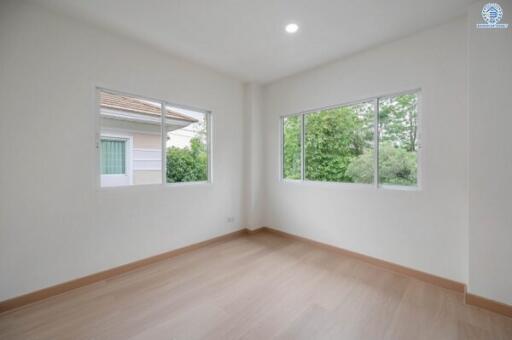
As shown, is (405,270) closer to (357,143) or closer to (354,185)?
(354,185)

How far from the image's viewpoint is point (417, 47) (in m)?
2.45

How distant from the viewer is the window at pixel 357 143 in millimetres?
2609

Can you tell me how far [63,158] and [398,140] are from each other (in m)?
3.70

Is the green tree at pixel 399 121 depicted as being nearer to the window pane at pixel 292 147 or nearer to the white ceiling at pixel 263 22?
the white ceiling at pixel 263 22

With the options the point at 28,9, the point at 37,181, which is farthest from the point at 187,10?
the point at 37,181

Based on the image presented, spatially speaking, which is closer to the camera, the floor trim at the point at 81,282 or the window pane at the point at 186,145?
the floor trim at the point at 81,282

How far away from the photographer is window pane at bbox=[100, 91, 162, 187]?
2533 mm

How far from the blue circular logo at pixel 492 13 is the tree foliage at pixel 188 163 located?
3442 mm

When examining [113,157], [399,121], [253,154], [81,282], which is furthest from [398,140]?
[81,282]

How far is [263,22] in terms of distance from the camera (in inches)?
90.6

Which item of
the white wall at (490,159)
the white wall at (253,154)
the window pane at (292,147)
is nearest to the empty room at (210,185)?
the white wall at (490,159)

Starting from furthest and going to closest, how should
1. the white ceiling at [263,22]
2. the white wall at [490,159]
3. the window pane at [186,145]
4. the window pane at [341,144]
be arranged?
the window pane at [186,145], the window pane at [341,144], the white ceiling at [263,22], the white wall at [490,159]

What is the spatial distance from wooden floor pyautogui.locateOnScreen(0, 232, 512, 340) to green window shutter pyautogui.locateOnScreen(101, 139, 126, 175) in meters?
1.24

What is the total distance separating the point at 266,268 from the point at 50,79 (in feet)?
10.0
